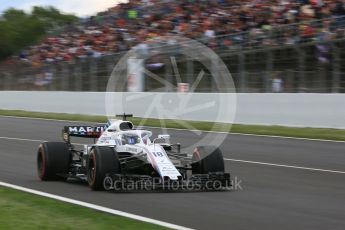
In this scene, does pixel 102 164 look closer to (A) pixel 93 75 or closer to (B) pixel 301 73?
(B) pixel 301 73

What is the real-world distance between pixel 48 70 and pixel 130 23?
4.33m

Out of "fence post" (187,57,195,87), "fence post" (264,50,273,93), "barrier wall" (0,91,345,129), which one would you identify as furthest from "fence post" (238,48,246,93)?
"fence post" (187,57,195,87)

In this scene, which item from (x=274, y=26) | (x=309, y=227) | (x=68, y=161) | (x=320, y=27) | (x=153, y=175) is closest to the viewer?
(x=309, y=227)

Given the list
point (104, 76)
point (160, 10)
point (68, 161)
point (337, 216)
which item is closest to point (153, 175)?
point (68, 161)

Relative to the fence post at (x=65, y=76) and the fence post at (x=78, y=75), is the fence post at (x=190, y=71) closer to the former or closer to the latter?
the fence post at (x=78, y=75)

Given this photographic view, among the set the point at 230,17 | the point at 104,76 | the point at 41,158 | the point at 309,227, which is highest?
the point at 230,17

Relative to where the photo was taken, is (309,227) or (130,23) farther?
(130,23)

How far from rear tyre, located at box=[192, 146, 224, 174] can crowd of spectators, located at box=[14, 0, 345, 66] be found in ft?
34.2

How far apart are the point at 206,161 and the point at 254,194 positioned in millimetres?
837

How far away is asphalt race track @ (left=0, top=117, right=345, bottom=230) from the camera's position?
6.60m

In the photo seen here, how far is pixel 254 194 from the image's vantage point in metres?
8.38

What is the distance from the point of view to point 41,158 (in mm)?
9969

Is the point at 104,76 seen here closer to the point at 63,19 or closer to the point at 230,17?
the point at 230,17

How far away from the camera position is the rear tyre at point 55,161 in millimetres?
9696
